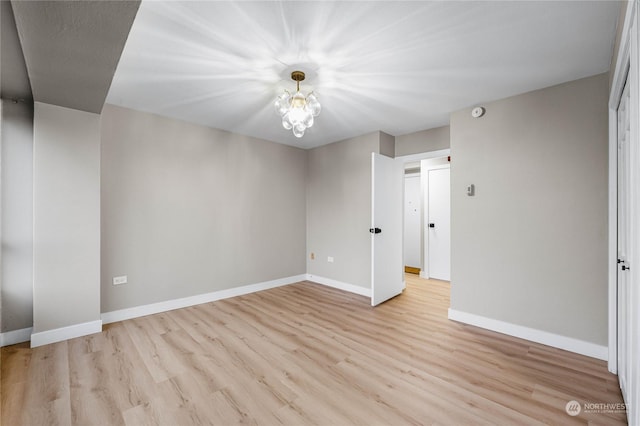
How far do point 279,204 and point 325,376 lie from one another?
123 inches

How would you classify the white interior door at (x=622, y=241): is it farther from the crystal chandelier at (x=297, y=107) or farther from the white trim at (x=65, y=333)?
the white trim at (x=65, y=333)

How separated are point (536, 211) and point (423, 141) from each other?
5.94ft

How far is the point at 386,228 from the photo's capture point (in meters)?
3.95

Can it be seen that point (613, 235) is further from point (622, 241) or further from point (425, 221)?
point (425, 221)

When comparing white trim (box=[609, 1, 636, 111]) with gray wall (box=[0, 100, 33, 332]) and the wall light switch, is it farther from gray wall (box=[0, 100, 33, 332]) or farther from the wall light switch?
gray wall (box=[0, 100, 33, 332])

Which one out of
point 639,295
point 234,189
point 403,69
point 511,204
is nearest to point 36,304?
point 234,189

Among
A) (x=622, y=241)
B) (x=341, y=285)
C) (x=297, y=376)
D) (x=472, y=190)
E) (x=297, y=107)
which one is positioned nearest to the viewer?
(x=622, y=241)

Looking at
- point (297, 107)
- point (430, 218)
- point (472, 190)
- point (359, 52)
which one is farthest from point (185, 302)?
point (430, 218)

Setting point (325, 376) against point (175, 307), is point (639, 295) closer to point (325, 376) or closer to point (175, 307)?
point (325, 376)

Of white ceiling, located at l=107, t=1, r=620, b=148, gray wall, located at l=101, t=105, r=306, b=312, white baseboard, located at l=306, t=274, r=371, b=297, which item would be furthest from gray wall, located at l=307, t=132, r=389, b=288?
white ceiling, located at l=107, t=1, r=620, b=148

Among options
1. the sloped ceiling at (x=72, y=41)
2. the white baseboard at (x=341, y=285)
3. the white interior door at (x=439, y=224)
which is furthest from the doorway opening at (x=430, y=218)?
the sloped ceiling at (x=72, y=41)

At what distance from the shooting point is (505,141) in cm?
286

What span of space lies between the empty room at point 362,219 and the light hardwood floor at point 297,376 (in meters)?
0.02

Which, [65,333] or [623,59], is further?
[65,333]
